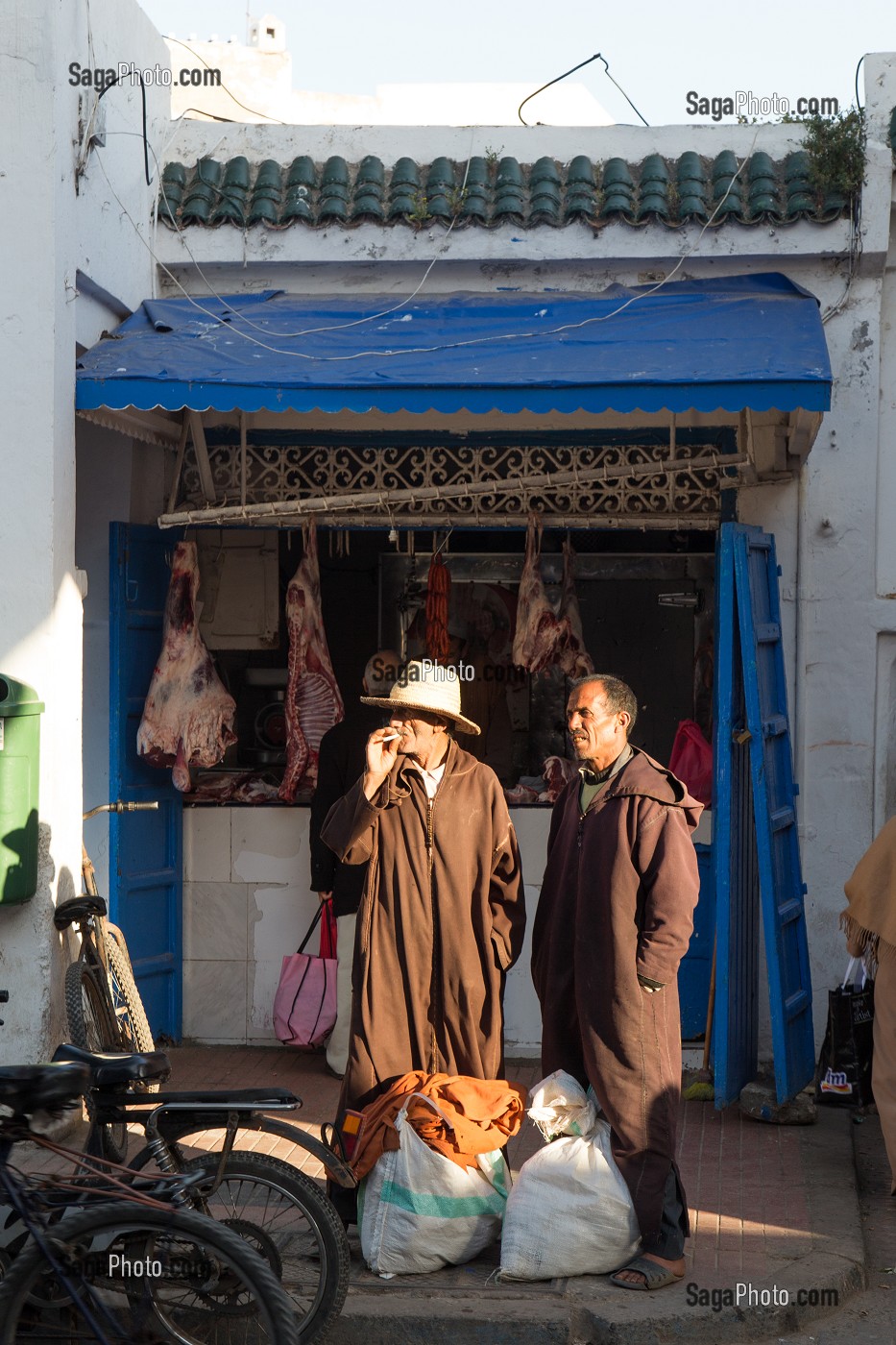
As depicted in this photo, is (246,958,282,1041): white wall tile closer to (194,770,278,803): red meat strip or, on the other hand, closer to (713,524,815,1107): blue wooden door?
(194,770,278,803): red meat strip

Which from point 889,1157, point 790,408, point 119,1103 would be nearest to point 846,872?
point 889,1157

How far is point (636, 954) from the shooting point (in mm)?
4621

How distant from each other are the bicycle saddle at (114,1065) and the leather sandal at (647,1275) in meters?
1.61

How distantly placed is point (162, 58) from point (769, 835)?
17.5ft

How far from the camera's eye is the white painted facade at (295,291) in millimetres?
5867

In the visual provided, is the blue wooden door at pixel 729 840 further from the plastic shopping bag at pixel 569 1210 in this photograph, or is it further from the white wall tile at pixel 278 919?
the white wall tile at pixel 278 919

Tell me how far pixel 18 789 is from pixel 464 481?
290cm

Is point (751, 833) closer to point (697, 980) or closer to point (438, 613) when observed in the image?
point (697, 980)

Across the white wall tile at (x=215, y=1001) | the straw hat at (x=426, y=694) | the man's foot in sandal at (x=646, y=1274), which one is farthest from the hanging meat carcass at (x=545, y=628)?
the man's foot in sandal at (x=646, y=1274)

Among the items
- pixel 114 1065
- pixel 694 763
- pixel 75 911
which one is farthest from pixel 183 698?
pixel 114 1065

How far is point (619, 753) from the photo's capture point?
15.8ft

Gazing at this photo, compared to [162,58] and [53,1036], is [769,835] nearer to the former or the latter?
[53,1036]

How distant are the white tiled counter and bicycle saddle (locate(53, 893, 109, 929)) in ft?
5.70

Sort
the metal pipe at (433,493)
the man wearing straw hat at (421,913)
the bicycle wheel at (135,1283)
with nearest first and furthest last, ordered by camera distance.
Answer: the bicycle wheel at (135,1283) < the man wearing straw hat at (421,913) < the metal pipe at (433,493)
